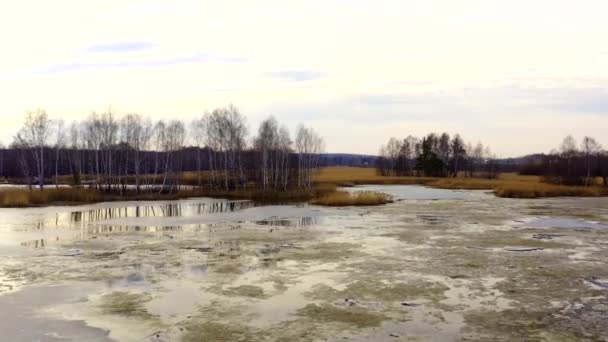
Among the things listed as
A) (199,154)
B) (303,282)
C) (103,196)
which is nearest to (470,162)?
(199,154)

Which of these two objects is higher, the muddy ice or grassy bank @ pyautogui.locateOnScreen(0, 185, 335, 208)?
grassy bank @ pyautogui.locateOnScreen(0, 185, 335, 208)

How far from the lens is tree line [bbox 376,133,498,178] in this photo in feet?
269

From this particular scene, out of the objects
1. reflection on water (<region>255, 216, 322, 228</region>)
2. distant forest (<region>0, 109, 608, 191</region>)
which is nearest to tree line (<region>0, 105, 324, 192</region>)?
distant forest (<region>0, 109, 608, 191</region>)

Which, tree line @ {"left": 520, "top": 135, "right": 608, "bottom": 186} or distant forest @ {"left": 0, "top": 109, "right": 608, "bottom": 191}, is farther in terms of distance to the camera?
tree line @ {"left": 520, "top": 135, "right": 608, "bottom": 186}

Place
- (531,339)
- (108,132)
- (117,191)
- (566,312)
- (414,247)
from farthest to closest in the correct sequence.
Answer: (108,132), (117,191), (414,247), (566,312), (531,339)

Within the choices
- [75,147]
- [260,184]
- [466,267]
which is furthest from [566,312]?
[75,147]

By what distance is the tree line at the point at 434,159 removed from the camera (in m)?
81.9

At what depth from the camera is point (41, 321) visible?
7.82 metres

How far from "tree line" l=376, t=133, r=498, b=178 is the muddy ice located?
61.9m

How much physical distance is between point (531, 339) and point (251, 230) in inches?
511

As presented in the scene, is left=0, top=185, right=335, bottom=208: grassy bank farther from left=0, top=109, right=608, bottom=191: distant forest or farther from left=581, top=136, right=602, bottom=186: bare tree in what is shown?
left=581, top=136, right=602, bottom=186: bare tree

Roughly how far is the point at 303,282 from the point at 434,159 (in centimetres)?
7321

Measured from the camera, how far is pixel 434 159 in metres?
81.1

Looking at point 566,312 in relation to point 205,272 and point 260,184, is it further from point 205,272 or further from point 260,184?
point 260,184
